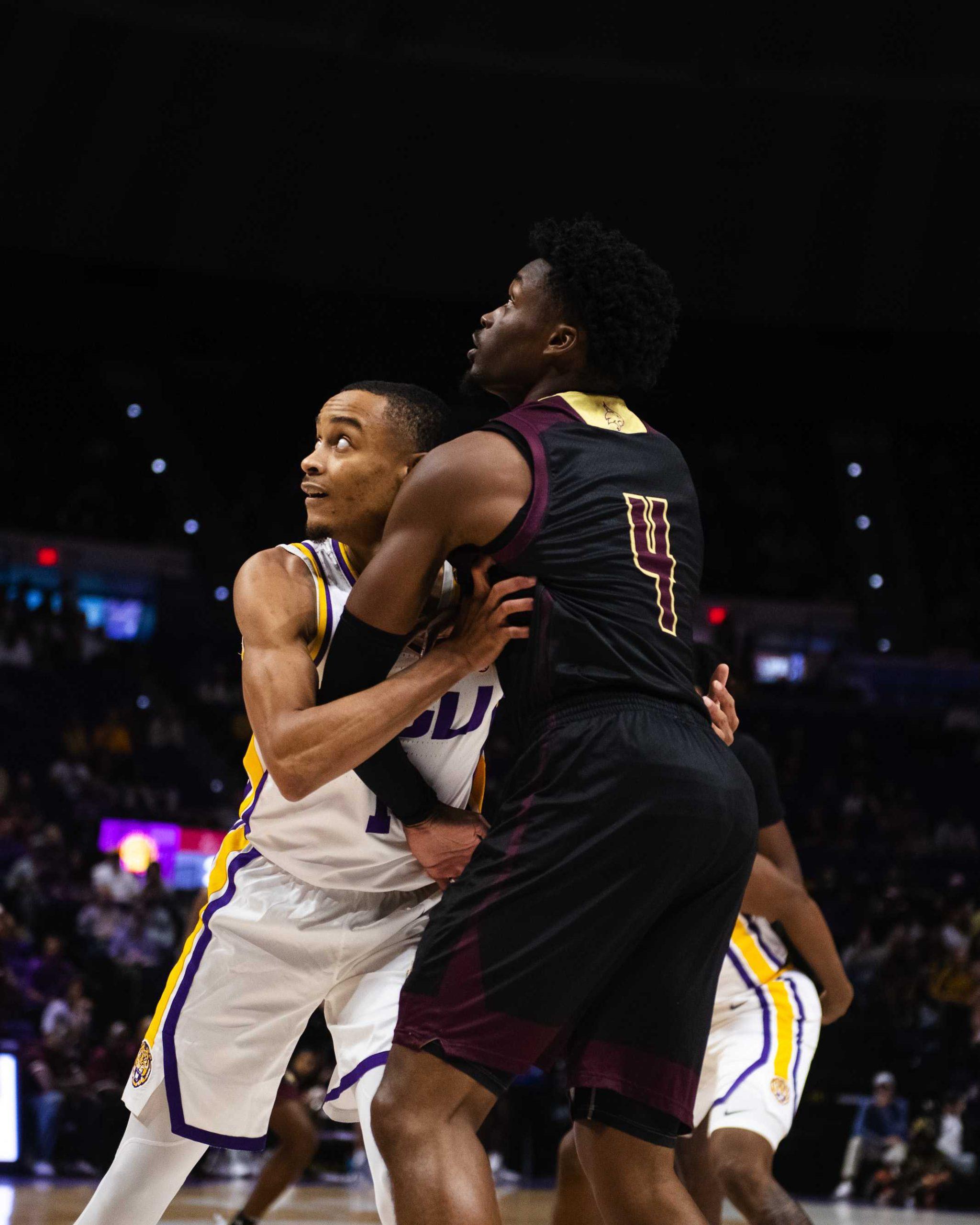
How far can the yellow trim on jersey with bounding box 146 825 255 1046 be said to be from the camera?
3078 millimetres

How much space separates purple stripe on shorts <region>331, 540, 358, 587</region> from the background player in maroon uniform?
476 millimetres

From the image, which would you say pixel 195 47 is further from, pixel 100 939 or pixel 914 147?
pixel 100 939

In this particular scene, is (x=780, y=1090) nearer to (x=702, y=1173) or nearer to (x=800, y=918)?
(x=702, y=1173)

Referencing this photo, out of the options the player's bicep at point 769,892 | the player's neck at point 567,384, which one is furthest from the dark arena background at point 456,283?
the player's neck at point 567,384

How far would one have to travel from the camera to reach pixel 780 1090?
4348 mm

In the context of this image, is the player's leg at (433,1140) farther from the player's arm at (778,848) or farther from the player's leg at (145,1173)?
the player's arm at (778,848)

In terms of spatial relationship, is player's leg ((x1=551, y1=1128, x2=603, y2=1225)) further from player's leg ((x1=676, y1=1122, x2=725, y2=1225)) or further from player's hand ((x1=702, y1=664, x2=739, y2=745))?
player's hand ((x1=702, y1=664, x2=739, y2=745))

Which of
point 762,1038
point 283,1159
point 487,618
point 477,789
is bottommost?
point 283,1159

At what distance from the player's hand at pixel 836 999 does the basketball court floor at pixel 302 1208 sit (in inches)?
110

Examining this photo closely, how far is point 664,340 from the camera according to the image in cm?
283

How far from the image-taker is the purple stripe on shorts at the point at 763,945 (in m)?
4.71

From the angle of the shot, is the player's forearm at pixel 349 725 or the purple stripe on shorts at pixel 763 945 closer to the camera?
the player's forearm at pixel 349 725

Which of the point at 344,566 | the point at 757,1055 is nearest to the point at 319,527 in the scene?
the point at 344,566

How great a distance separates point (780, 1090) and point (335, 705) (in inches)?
91.4
